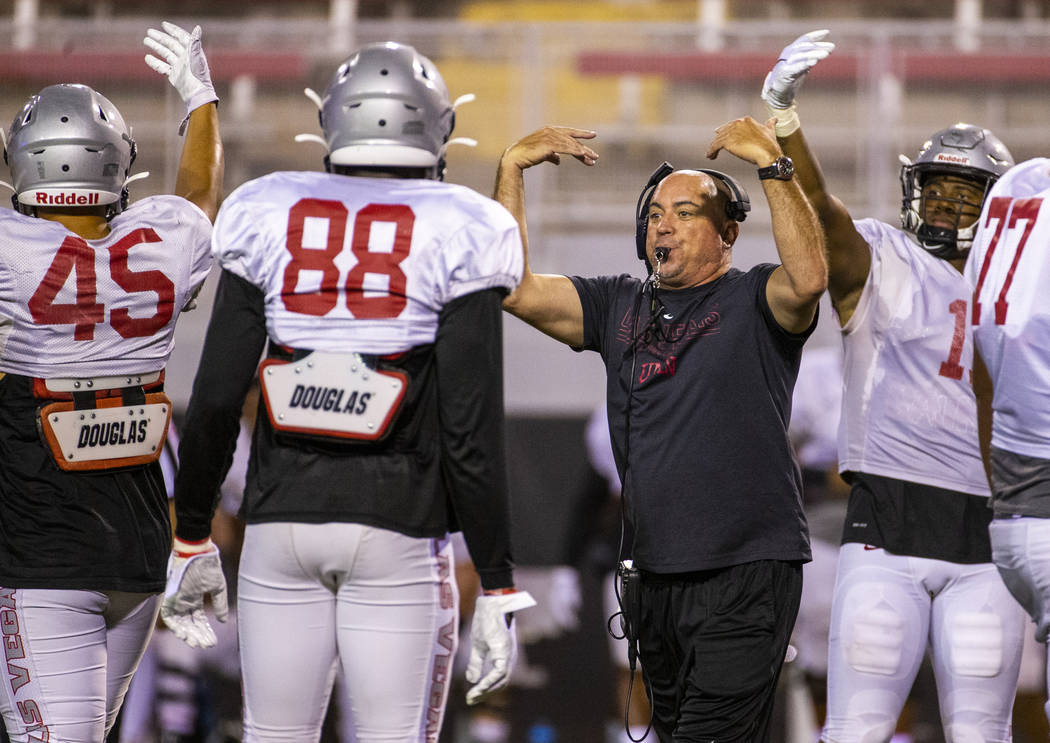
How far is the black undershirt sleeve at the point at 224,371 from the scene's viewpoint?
8.75 feet

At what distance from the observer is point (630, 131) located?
659cm

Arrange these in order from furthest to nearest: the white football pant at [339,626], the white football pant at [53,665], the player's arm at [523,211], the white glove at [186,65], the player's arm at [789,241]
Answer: the white glove at [186,65] → the player's arm at [523,211] → the player's arm at [789,241] → the white football pant at [53,665] → the white football pant at [339,626]

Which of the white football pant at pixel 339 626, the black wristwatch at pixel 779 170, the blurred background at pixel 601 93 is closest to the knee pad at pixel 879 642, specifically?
the black wristwatch at pixel 779 170

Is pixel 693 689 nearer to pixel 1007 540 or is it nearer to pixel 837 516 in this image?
pixel 1007 540

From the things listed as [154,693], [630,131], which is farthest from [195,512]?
[630,131]

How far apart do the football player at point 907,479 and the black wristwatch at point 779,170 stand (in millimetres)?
277


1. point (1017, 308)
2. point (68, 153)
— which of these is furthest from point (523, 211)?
point (1017, 308)

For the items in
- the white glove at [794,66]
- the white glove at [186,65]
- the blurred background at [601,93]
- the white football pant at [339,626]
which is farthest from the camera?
the blurred background at [601,93]

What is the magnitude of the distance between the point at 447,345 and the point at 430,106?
1.75 ft

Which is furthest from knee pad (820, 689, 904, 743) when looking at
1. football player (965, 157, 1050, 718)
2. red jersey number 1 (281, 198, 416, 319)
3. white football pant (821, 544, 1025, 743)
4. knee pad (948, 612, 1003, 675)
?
red jersey number 1 (281, 198, 416, 319)

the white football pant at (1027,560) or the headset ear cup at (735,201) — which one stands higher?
the headset ear cup at (735,201)

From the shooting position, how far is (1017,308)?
2996 mm

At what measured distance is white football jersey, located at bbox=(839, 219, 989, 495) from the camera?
350 centimetres

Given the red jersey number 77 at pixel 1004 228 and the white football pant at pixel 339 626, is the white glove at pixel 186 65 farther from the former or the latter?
the red jersey number 77 at pixel 1004 228
